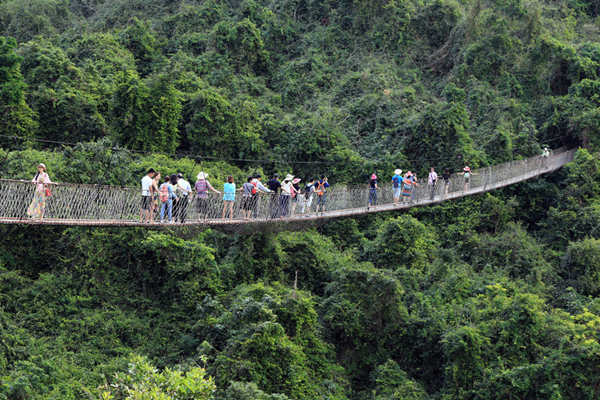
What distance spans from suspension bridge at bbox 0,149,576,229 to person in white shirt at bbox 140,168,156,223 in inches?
6.4

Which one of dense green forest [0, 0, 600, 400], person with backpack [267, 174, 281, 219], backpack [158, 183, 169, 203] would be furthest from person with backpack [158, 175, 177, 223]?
dense green forest [0, 0, 600, 400]

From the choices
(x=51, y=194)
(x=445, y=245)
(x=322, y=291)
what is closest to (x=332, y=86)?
(x=445, y=245)

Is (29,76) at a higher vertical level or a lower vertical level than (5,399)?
higher

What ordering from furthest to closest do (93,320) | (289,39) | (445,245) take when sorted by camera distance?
(289,39), (445,245), (93,320)

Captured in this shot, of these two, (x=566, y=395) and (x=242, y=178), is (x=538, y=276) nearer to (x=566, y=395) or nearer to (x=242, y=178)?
(x=566, y=395)

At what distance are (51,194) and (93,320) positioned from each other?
404 centimetres

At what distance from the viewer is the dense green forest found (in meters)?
14.5

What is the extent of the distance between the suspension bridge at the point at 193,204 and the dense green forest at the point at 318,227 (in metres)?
1.38

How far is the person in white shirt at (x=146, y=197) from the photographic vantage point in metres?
12.6

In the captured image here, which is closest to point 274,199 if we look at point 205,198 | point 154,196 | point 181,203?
point 205,198

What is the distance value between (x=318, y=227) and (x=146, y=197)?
8315mm

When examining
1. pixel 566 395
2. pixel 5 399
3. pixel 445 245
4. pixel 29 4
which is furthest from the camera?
pixel 29 4

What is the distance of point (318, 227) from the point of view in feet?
66.7

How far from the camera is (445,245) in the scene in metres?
20.5
